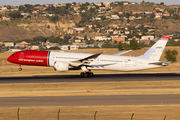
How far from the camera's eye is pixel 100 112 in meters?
23.9

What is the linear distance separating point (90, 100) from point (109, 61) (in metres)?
16.1

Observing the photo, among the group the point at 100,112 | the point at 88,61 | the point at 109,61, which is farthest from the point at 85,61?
the point at 100,112

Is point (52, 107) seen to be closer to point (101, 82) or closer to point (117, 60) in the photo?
point (101, 82)

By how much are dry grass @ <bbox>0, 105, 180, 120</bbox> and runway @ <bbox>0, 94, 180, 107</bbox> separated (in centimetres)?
144

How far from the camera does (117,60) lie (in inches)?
1724

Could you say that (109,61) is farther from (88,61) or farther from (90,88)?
(90,88)

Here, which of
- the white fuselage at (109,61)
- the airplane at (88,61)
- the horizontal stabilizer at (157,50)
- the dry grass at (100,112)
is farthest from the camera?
the horizontal stabilizer at (157,50)

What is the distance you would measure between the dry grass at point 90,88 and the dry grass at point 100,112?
20.2 feet

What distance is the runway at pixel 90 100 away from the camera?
26844 mm

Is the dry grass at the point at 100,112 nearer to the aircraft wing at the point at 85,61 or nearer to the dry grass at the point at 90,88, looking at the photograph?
the dry grass at the point at 90,88

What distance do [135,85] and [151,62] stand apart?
808 cm

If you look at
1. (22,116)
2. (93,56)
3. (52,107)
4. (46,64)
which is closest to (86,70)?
(93,56)

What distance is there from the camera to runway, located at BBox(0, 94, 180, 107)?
26844 mm

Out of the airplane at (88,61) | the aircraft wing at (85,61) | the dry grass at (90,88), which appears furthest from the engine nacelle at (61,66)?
the dry grass at (90,88)
